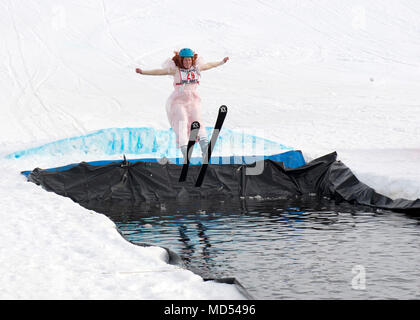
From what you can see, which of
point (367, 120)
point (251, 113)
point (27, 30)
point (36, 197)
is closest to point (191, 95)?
point (36, 197)

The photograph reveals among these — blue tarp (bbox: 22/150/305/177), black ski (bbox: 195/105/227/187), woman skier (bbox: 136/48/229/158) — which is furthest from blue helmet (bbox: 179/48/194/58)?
blue tarp (bbox: 22/150/305/177)

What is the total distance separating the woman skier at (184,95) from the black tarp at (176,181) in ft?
2.63

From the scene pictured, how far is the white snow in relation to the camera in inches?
228

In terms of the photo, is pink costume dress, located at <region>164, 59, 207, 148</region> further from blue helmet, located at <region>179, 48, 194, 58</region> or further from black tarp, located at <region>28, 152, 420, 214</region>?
black tarp, located at <region>28, 152, 420, 214</region>

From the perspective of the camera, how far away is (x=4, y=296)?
4730 millimetres

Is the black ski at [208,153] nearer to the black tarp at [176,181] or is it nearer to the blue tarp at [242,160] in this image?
the black tarp at [176,181]

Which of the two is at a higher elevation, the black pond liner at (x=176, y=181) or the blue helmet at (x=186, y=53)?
the blue helmet at (x=186, y=53)

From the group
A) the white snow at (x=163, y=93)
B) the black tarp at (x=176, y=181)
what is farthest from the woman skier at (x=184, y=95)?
the white snow at (x=163, y=93)

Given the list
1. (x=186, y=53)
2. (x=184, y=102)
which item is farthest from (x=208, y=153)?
(x=186, y=53)

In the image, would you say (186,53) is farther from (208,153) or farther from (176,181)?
(176,181)

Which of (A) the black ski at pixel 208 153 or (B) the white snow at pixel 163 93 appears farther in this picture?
(A) the black ski at pixel 208 153

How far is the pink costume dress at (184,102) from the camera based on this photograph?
1141 centimetres
